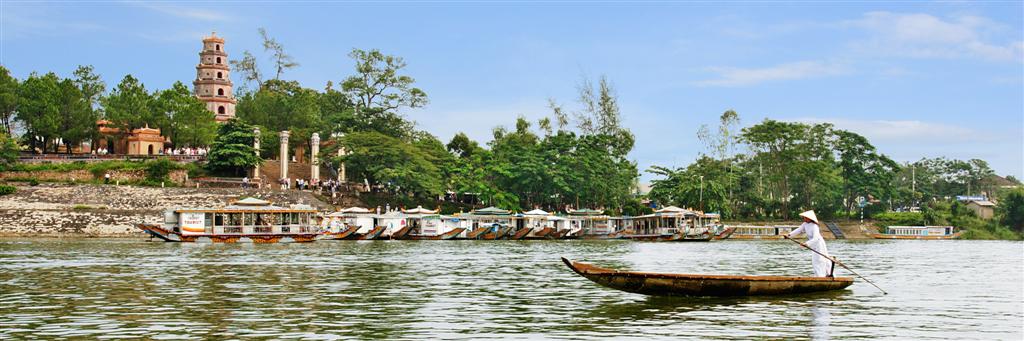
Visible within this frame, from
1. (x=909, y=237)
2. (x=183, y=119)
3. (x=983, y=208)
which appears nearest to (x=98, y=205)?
(x=183, y=119)

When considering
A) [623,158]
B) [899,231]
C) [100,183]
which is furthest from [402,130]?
[899,231]

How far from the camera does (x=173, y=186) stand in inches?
2586

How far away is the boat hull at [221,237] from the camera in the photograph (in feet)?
162

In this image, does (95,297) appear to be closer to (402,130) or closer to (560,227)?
(560,227)

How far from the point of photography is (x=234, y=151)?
69.1m

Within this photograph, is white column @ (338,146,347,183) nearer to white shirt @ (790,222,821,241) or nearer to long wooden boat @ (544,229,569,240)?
long wooden boat @ (544,229,569,240)

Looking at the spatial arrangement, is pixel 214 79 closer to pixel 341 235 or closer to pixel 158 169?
pixel 158 169

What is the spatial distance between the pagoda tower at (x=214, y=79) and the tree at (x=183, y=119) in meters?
10.3

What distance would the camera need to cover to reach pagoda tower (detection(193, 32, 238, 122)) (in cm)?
9062

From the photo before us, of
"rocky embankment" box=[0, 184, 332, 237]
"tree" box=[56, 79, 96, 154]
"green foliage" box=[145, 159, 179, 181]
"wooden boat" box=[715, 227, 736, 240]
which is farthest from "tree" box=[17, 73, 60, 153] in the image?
"wooden boat" box=[715, 227, 736, 240]

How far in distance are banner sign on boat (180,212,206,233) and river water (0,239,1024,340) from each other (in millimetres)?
17220

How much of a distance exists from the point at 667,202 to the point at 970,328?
215 feet

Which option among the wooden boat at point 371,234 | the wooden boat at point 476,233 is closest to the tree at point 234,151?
the wooden boat at point 371,234

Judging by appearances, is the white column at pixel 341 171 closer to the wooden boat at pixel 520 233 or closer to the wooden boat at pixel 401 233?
the wooden boat at pixel 401 233
